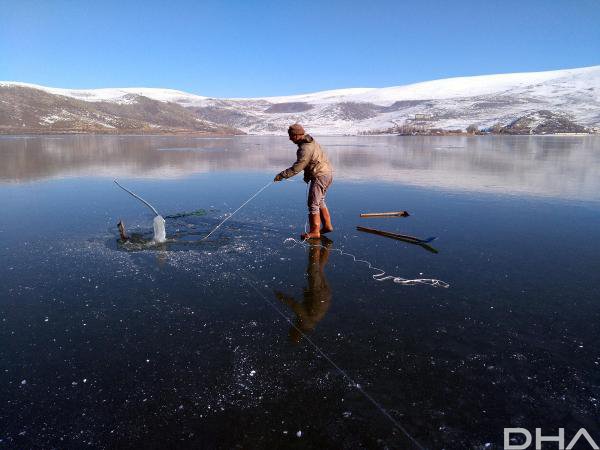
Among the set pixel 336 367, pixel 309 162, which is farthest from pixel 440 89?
pixel 336 367

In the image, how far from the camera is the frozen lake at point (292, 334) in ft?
9.05

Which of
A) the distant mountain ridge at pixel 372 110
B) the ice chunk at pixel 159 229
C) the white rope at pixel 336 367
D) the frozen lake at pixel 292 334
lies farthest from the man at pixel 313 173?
the distant mountain ridge at pixel 372 110

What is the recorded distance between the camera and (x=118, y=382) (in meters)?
3.14

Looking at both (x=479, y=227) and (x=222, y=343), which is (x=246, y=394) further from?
(x=479, y=227)

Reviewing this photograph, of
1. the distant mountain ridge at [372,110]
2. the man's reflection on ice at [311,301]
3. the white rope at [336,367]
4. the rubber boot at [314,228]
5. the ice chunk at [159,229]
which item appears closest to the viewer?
the white rope at [336,367]

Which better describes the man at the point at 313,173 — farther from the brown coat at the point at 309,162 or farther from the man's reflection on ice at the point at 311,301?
the man's reflection on ice at the point at 311,301

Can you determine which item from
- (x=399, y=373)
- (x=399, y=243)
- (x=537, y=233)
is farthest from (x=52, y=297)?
(x=537, y=233)

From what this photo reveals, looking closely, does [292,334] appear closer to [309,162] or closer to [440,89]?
[309,162]

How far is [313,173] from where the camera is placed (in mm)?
7512

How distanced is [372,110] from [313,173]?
106603 mm

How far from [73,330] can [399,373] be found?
9.85 ft

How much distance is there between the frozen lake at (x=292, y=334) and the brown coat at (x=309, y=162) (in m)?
1.13

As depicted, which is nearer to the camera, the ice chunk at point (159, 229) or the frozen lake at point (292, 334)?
the frozen lake at point (292, 334)

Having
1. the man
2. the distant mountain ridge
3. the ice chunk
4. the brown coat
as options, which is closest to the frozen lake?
the ice chunk
